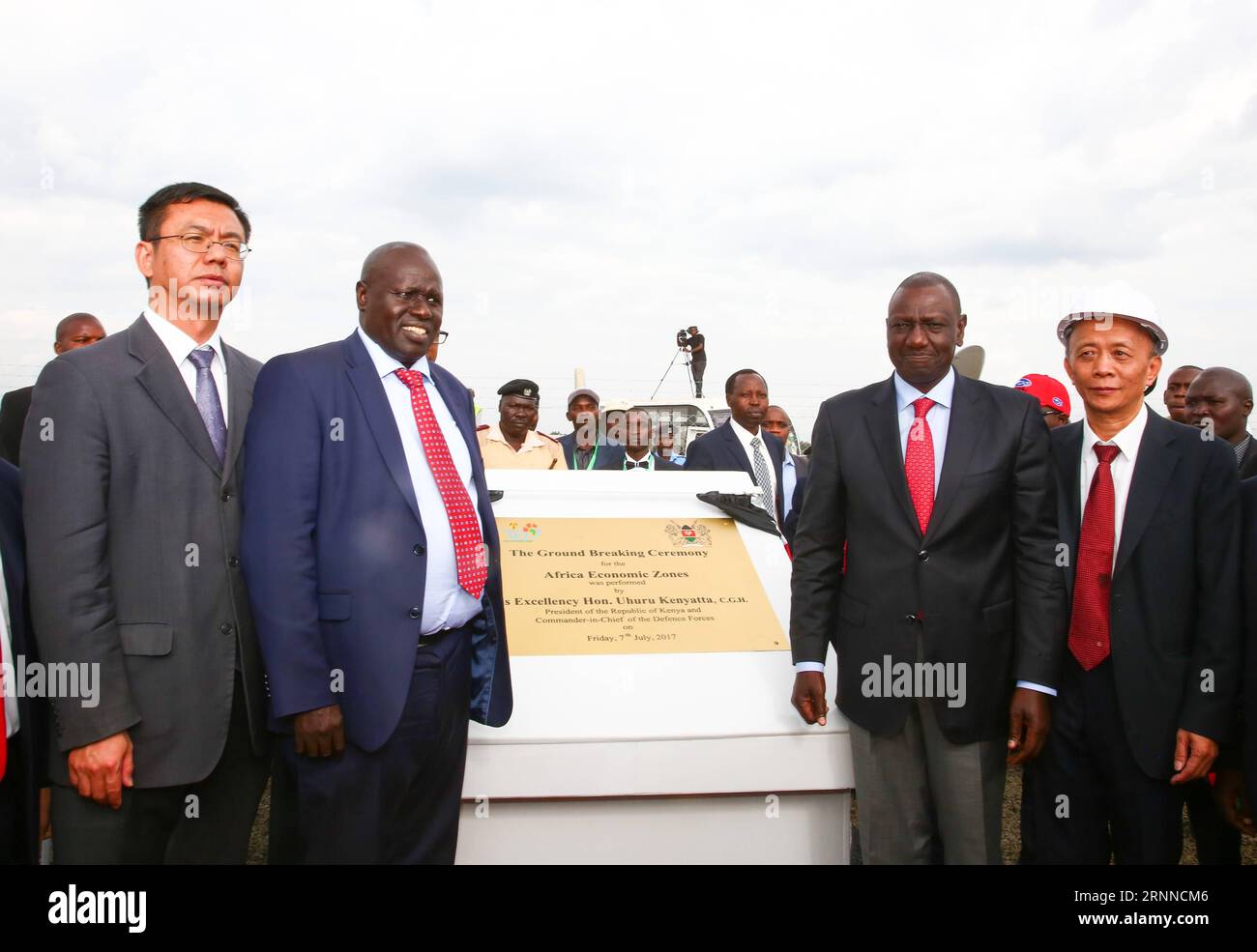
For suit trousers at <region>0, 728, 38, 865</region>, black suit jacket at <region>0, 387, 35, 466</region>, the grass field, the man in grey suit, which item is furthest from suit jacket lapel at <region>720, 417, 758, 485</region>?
suit trousers at <region>0, 728, 38, 865</region>

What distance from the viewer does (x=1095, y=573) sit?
235 centimetres

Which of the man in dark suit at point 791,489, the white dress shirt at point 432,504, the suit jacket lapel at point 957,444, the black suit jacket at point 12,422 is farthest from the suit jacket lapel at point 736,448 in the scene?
the black suit jacket at point 12,422

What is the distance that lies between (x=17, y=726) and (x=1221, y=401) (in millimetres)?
4587

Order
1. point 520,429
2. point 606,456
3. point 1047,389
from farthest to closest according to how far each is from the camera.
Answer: point 606,456
point 520,429
point 1047,389

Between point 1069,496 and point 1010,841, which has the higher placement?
point 1069,496

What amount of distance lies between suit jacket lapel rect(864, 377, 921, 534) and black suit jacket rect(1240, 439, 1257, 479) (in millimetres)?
2592

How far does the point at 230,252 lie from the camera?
7.59 ft

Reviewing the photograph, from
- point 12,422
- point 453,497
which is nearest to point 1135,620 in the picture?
point 453,497

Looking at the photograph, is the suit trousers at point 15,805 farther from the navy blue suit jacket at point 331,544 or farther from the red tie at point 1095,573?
the red tie at point 1095,573

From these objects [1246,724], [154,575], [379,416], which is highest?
[379,416]

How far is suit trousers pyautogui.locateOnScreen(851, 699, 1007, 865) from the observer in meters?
2.27

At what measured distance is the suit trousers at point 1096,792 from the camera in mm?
2223

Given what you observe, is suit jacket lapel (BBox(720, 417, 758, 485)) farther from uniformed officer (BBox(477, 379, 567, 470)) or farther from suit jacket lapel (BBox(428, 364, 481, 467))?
suit jacket lapel (BBox(428, 364, 481, 467))

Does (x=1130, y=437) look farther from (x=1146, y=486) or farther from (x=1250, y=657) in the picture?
(x=1250, y=657)
